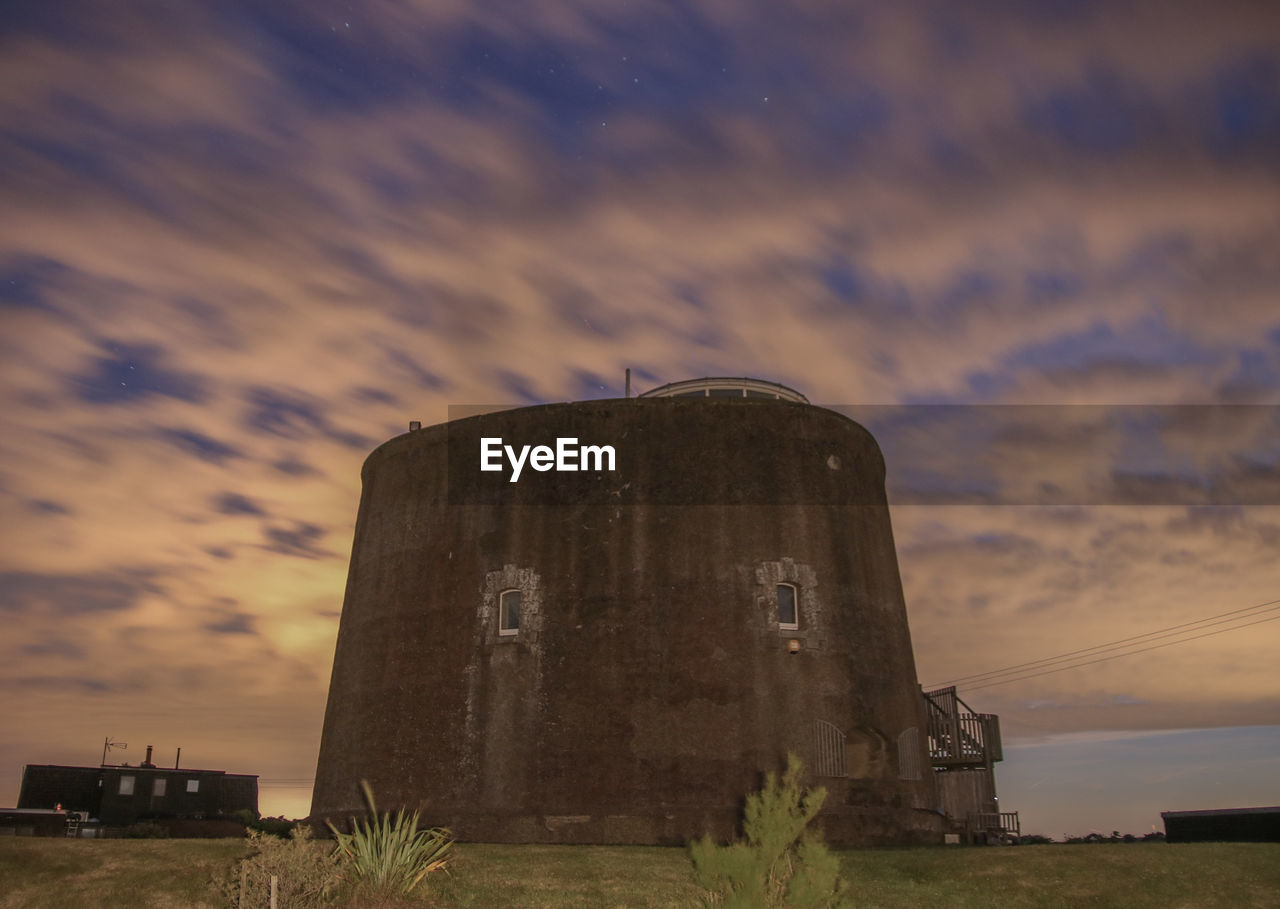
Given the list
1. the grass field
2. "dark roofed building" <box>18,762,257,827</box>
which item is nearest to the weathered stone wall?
the grass field

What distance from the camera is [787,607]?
2169 cm

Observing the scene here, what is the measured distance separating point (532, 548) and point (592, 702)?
357 cm

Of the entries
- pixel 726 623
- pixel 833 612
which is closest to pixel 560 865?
pixel 726 623

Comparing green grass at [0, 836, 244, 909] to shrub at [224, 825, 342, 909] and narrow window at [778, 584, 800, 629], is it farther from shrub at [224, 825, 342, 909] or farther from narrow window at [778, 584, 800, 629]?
narrow window at [778, 584, 800, 629]

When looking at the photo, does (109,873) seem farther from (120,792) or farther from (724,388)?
(120,792)

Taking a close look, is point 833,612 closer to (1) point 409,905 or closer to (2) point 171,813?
(1) point 409,905

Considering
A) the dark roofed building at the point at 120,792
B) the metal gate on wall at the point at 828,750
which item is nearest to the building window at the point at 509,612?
the metal gate on wall at the point at 828,750

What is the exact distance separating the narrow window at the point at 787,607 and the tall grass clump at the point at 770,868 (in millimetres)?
9268

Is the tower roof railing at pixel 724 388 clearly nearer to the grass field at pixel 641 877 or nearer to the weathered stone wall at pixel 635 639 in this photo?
the weathered stone wall at pixel 635 639

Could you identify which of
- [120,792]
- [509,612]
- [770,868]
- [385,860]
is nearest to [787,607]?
[509,612]

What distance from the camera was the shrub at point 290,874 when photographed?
40.7 feet

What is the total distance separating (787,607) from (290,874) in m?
11.8

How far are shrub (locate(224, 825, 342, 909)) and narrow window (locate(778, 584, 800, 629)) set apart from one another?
35.7ft

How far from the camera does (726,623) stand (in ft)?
68.8
